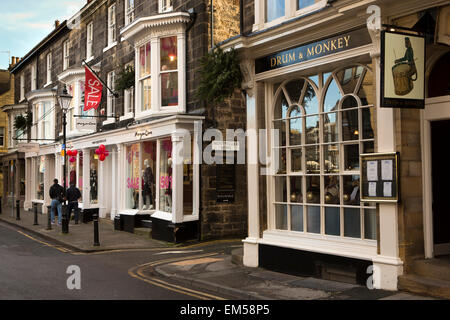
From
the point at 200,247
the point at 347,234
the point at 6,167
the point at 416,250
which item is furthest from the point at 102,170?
the point at 6,167

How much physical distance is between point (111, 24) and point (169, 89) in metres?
6.73

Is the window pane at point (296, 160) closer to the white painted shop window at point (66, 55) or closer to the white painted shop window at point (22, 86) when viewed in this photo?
the white painted shop window at point (66, 55)

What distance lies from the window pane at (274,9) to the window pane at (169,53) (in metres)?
6.03

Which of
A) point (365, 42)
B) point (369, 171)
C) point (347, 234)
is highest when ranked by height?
point (365, 42)

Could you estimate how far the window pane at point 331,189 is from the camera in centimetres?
876

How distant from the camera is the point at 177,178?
14.4 meters

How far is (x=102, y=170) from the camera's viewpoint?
2031cm

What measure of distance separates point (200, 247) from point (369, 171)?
703cm

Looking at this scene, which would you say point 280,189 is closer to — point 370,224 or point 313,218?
point 313,218

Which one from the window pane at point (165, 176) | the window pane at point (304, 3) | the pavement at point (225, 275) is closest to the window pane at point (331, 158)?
the pavement at point (225, 275)

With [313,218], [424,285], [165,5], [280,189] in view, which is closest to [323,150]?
[313,218]

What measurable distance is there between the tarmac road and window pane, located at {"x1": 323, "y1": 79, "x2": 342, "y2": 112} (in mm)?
4213

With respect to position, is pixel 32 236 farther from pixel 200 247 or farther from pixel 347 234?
pixel 347 234
